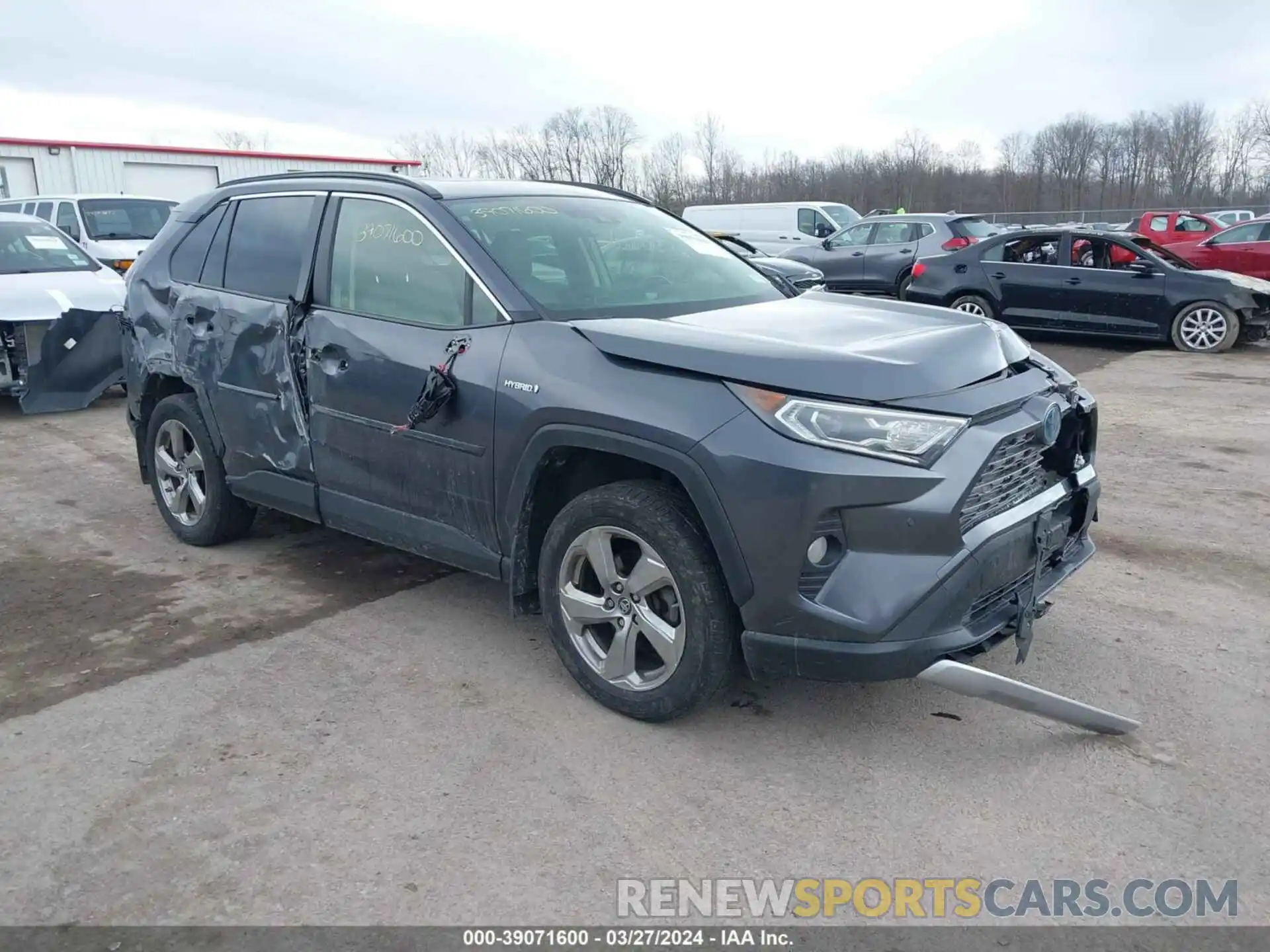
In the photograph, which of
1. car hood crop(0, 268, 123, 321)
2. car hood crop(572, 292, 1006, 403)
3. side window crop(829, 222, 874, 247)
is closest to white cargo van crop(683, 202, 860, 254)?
side window crop(829, 222, 874, 247)

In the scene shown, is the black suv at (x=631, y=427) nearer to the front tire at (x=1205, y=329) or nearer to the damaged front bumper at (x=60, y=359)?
the damaged front bumper at (x=60, y=359)

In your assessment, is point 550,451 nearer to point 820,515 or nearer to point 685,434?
point 685,434

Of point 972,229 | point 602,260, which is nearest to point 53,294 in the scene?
point 602,260

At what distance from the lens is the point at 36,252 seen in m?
10.0

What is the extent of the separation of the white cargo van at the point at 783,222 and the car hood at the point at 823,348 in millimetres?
18158

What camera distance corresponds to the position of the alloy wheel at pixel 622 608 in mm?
3438

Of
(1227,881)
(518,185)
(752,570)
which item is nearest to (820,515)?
(752,570)

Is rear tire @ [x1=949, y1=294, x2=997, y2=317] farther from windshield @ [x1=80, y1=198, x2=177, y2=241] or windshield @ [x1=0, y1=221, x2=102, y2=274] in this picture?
windshield @ [x1=80, y1=198, x2=177, y2=241]

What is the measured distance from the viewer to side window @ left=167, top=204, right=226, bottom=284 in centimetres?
524

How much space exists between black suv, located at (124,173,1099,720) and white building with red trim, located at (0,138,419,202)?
2103 centimetres

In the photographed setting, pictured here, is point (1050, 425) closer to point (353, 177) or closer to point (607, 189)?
point (607, 189)

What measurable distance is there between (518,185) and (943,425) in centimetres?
242

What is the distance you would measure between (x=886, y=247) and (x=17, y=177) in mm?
21955

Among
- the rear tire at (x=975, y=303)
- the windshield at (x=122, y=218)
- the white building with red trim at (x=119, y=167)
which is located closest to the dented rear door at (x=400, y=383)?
the rear tire at (x=975, y=303)
